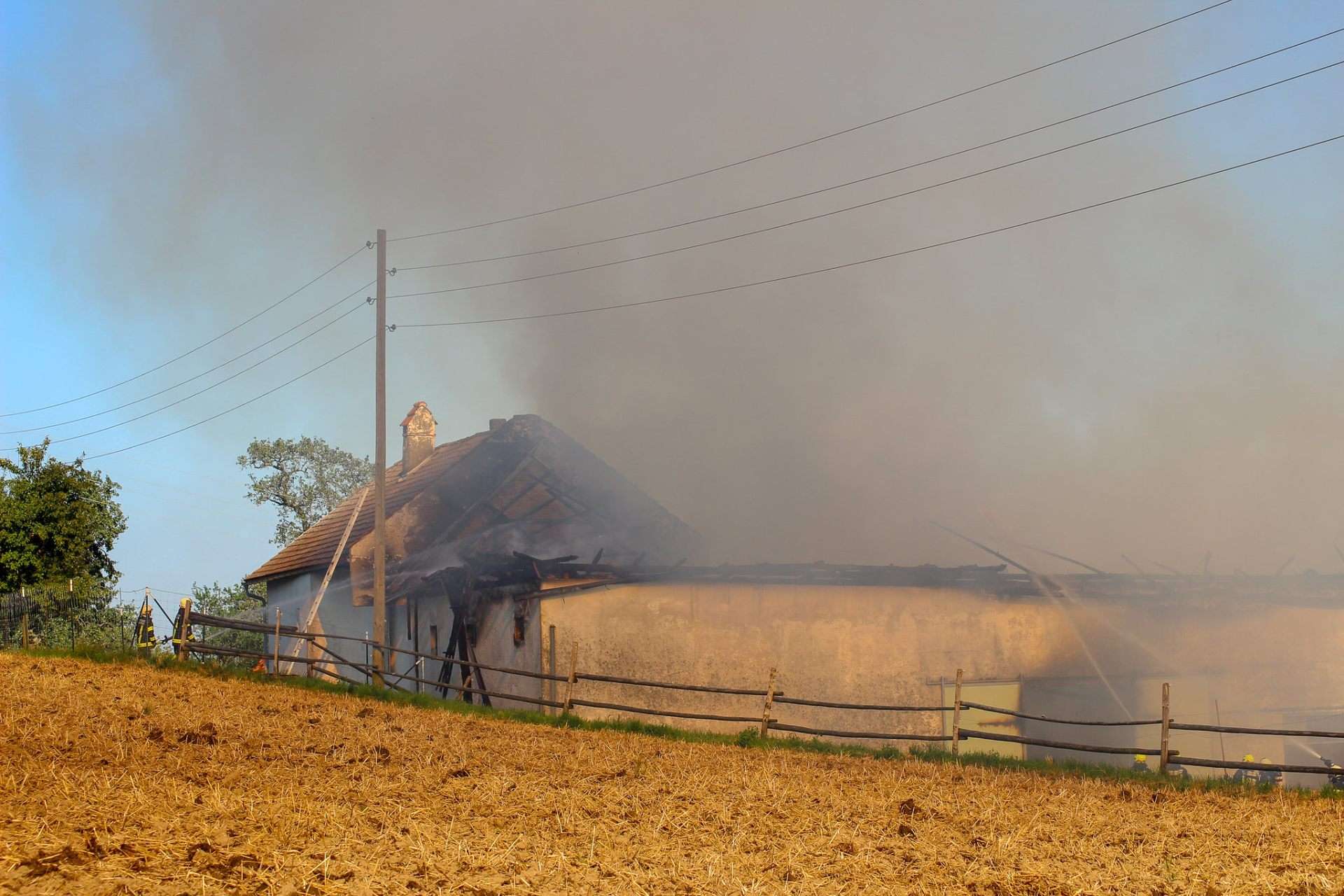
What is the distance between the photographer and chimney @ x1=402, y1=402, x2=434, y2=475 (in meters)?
36.3

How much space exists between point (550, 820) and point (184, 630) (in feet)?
58.1

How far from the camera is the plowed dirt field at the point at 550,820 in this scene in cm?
698

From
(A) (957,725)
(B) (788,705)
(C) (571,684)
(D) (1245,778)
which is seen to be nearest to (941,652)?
(B) (788,705)

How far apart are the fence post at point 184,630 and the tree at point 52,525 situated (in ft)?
23.6

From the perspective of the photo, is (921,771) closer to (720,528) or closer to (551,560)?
(551,560)

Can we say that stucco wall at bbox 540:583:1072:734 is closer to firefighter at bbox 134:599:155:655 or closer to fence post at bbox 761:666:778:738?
fence post at bbox 761:666:778:738

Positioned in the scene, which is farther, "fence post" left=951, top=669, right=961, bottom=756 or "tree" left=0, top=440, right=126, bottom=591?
"tree" left=0, top=440, right=126, bottom=591

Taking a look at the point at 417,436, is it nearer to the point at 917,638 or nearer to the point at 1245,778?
the point at 917,638

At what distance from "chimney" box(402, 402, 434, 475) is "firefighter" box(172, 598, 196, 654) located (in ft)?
38.5

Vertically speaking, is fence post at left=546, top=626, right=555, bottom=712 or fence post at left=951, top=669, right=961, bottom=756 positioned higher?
fence post at left=546, top=626, right=555, bottom=712

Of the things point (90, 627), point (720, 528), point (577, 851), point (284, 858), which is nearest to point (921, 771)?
point (577, 851)

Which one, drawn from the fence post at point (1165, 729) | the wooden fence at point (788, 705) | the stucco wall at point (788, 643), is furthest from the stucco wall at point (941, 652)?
the fence post at point (1165, 729)

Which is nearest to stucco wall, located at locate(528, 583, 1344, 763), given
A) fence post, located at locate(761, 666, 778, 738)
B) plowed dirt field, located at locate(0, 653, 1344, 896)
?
fence post, located at locate(761, 666, 778, 738)

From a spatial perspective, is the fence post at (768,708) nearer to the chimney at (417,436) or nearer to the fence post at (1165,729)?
the fence post at (1165,729)
